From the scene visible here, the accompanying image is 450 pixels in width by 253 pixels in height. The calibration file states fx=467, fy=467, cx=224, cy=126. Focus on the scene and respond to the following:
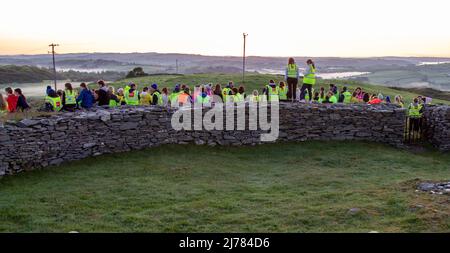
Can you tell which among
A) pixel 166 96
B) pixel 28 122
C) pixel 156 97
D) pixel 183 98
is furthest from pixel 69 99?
pixel 183 98

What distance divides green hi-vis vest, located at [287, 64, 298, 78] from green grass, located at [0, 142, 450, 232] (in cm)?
398

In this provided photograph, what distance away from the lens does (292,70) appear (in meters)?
19.4

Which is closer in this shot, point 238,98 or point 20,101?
point 20,101

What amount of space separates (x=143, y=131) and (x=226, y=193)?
5229 mm

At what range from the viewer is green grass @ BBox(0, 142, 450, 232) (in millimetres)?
8953

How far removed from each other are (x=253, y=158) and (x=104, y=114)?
5.19 metres

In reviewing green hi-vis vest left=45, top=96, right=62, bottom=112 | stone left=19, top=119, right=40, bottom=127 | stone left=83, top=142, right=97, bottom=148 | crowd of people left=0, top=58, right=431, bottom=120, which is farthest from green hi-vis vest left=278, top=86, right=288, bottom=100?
stone left=19, top=119, right=40, bottom=127

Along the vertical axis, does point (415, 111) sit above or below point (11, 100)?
below

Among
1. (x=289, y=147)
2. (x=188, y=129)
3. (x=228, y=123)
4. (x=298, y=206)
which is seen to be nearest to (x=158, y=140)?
(x=188, y=129)

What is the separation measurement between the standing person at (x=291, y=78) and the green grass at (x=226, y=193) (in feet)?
12.3

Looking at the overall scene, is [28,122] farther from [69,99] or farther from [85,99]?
[85,99]

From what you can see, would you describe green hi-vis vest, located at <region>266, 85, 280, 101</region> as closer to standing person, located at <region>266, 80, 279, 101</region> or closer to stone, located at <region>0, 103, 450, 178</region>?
standing person, located at <region>266, 80, 279, 101</region>
